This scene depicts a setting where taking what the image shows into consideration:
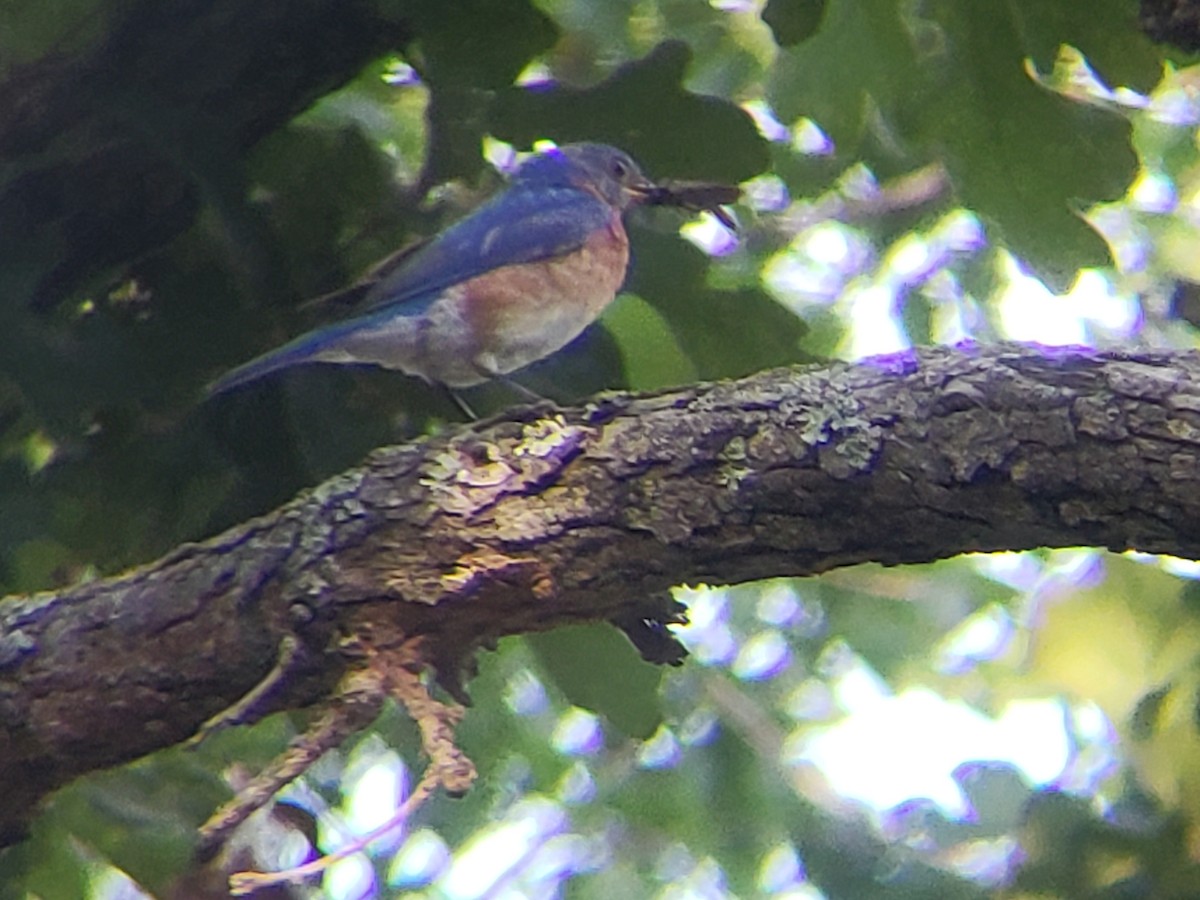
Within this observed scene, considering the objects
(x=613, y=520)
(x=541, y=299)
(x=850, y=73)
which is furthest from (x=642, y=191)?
(x=613, y=520)

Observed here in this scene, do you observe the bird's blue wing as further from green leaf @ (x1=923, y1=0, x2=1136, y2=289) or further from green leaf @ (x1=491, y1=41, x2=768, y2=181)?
green leaf @ (x1=923, y1=0, x2=1136, y2=289)

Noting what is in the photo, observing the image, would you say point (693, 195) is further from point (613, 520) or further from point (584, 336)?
point (613, 520)

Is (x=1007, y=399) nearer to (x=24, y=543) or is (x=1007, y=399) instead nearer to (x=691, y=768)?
(x=24, y=543)

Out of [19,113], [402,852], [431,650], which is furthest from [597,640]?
[402,852]

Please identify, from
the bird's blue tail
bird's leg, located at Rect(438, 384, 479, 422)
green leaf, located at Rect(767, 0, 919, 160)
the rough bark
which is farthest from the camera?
bird's leg, located at Rect(438, 384, 479, 422)

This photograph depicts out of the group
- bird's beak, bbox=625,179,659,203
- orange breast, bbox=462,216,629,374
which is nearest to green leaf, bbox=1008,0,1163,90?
bird's beak, bbox=625,179,659,203

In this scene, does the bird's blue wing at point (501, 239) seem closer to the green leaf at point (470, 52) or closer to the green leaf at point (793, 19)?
the green leaf at point (470, 52)
